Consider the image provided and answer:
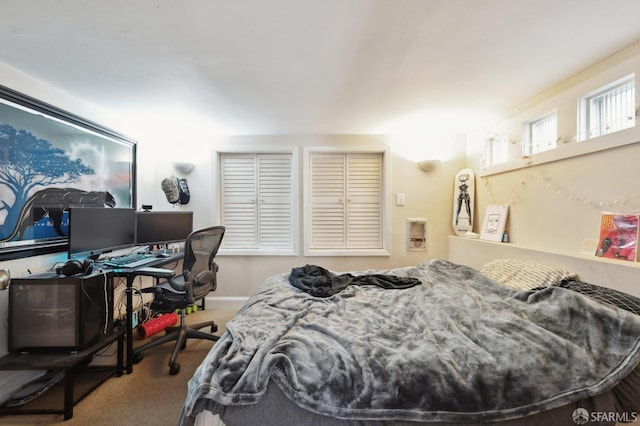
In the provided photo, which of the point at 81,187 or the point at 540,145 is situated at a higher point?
the point at 540,145

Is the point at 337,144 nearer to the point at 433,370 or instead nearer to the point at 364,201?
the point at 364,201

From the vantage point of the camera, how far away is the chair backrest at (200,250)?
1.94 metres

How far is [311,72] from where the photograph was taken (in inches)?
66.6

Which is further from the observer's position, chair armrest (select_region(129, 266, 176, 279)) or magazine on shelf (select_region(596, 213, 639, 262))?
chair armrest (select_region(129, 266, 176, 279))

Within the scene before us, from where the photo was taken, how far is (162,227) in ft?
8.41

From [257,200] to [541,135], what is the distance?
3.10 metres

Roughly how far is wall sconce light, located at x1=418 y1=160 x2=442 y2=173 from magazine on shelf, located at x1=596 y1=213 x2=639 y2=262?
63.3 inches

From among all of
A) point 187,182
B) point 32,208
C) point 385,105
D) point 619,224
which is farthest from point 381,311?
point 187,182

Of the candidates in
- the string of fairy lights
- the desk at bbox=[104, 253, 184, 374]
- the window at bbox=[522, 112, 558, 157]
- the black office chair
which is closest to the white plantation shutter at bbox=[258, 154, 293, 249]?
the black office chair

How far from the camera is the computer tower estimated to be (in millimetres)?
1522

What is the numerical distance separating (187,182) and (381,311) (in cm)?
283

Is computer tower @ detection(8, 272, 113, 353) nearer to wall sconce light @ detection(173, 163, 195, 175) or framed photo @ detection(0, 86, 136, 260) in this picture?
framed photo @ detection(0, 86, 136, 260)

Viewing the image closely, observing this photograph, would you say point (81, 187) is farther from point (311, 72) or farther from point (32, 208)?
point (311, 72)

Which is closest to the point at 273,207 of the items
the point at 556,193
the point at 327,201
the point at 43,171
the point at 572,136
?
the point at 327,201
